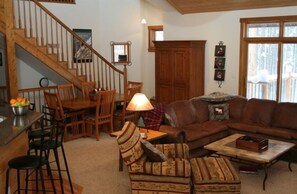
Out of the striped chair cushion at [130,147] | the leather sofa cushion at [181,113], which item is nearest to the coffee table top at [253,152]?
the leather sofa cushion at [181,113]

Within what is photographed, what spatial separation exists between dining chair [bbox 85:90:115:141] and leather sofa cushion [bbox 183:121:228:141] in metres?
1.81

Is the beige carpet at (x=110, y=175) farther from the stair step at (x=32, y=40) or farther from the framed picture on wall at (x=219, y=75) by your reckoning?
the framed picture on wall at (x=219, y=75)

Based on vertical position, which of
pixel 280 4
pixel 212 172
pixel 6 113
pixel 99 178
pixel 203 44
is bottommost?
pixel 99 178

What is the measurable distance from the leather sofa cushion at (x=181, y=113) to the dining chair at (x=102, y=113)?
1459mm

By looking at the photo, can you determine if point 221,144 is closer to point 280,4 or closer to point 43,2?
point 280,4

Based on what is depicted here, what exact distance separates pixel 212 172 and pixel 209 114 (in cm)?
286

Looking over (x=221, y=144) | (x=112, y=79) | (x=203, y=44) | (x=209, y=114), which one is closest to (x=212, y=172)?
(x=221, y=144)

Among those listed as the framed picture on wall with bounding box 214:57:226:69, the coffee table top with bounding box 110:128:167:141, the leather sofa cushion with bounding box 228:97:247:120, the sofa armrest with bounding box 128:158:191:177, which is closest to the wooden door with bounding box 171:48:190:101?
the framed picture on wall with bounding box 214:57:226:69

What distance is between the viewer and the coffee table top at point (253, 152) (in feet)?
15.2

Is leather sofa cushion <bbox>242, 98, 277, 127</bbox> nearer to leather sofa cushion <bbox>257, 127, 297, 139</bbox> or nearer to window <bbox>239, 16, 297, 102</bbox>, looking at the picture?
leather sofa cushion <bbox>257, 127, 297, 139</bbox>

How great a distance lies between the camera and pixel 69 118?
7289mm

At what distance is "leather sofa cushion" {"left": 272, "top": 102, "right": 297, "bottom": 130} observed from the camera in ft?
19.3

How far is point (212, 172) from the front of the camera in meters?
3.98

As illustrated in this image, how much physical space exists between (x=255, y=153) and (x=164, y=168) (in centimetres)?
157
